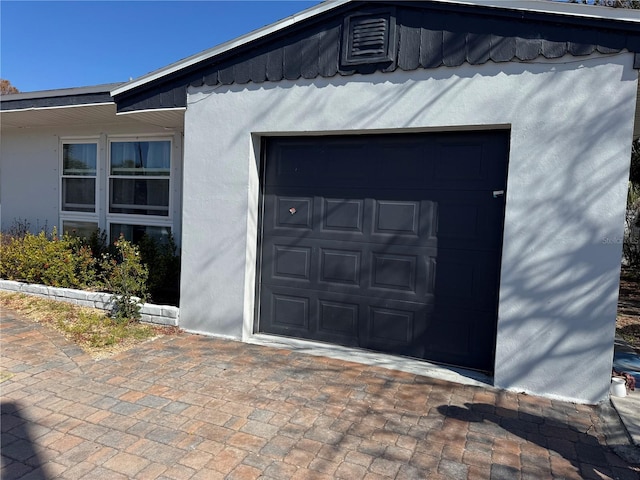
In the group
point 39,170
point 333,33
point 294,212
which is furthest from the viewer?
point 39,170

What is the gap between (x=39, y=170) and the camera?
26.6 ft

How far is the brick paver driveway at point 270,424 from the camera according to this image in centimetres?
266

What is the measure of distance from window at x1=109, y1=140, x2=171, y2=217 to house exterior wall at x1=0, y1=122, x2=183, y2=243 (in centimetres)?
17

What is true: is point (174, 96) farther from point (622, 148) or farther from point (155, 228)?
point (622, 148)

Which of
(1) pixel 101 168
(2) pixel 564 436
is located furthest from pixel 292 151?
(1) pixel 101 168

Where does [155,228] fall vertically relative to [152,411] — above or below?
above

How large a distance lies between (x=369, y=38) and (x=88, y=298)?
497 centimetres

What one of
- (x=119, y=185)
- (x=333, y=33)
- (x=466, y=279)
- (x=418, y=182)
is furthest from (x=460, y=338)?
(x=119, y=185)

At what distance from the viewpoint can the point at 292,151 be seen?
16.2 ft

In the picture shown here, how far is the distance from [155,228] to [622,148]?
6.42 meters

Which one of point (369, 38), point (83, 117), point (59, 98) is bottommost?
point (83, 117)

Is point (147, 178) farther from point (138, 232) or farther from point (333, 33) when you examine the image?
point (333, 33)

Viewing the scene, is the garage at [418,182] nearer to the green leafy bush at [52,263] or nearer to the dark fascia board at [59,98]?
the dark fascia board at [59,98]

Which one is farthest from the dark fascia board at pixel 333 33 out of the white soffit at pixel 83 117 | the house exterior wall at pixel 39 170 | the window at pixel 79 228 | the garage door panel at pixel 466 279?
the window at pixel 79 228
